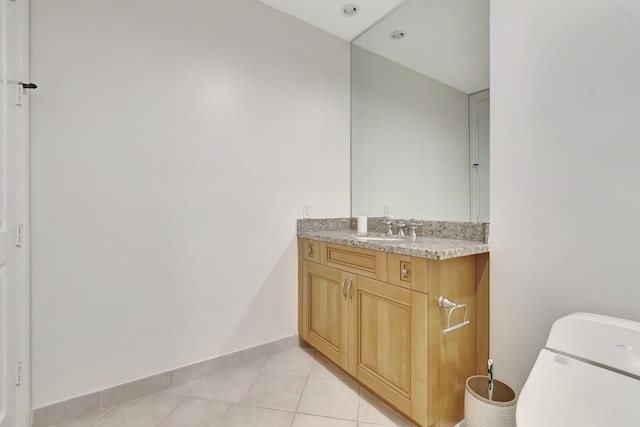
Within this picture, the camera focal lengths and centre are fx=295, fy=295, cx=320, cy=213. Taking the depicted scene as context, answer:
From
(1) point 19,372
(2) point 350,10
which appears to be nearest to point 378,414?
(1) point 19,372

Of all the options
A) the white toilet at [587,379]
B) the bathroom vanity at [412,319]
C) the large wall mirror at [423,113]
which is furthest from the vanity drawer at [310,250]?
the white toilet at [587,379]

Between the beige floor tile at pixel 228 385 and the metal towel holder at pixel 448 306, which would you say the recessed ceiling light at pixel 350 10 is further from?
the beige floor tile at pixel 228 385

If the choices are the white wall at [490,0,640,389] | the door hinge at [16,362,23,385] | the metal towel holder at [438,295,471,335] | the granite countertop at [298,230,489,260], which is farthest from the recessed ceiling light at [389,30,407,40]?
the door hinge at [16,362,23,385]

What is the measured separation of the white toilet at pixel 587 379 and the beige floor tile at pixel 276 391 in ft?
3.88

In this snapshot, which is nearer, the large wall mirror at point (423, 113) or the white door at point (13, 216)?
the white door at point (13, 216)

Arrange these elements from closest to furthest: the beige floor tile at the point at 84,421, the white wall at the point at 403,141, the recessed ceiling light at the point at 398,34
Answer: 1. the beige floor tile at the point at 84,421
2. the white wall at the point at 403,141
3. the recessed ceiling light at the point at 398,34

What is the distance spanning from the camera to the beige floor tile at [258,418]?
150 centimetres

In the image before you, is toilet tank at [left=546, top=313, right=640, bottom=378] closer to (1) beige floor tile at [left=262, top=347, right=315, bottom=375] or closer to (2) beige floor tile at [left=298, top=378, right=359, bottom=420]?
(2) beige floor tile at [left=298, top=378, right=359, bottom=420]

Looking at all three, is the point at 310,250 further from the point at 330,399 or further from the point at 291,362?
the point at 330,399

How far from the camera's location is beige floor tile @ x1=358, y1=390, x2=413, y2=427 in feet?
4.92

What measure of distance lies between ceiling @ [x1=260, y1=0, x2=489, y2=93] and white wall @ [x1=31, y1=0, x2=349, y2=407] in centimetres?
20

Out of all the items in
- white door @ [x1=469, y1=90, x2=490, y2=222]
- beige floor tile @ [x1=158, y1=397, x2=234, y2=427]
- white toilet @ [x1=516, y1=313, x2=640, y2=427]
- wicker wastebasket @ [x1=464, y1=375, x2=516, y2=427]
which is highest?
white door @ [x1=469, y1=90, x2=490, y2=222]

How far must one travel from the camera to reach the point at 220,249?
77.5 inches

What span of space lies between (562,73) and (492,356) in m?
1.40
